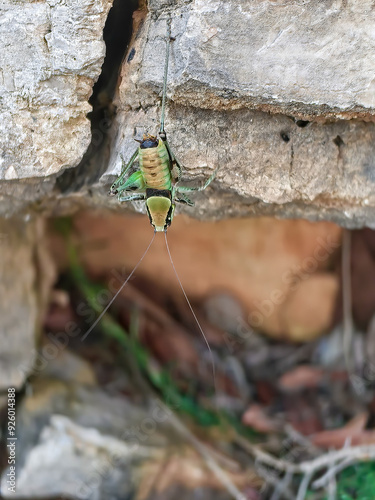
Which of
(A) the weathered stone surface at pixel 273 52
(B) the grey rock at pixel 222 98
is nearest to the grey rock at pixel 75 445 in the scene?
(B) the grey rock at pixel 222 98

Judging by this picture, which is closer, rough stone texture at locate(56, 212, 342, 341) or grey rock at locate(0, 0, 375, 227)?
grey rock at locate(0, 0, 375, 227)

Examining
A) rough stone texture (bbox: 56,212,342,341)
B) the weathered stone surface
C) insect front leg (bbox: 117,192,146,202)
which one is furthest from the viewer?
Result: rough stone texture (bbox: 56,212,342,341)

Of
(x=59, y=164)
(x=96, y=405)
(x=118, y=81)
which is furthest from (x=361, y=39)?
(x=96, y=405)

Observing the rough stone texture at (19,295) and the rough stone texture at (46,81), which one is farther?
the rough stone texture at (19,295)

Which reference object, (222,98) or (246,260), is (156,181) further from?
(246,260)

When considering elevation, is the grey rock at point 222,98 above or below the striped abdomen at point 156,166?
above

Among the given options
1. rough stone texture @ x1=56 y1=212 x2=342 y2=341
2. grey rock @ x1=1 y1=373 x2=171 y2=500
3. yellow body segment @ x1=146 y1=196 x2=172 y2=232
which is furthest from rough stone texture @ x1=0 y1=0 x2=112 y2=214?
grey rock @ x1=1 y1=373 x2=171 y2=500

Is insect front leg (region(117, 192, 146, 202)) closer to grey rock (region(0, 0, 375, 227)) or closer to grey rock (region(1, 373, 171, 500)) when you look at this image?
→ grey rock (region(0, 0, 375, 227))

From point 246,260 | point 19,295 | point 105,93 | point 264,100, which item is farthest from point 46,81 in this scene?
point 246,260

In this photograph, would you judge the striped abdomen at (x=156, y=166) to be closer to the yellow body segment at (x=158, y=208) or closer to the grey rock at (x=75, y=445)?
the yellow body segment at (x=158, y=208)
